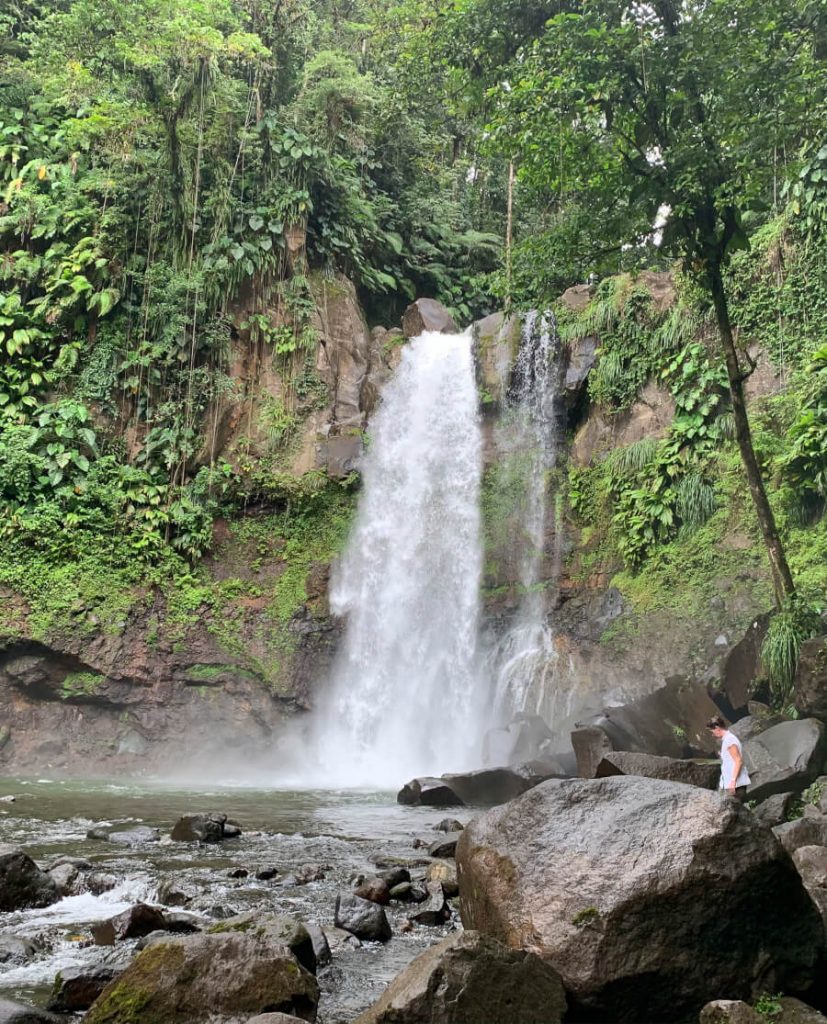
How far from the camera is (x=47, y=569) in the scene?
16812 millimetres

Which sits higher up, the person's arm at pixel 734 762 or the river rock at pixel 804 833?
the person's arm at pixel 734 762

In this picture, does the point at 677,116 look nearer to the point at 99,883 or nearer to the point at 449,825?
the point at 449,825

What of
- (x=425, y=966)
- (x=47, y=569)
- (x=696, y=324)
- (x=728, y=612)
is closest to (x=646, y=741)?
(x=728, y=612)

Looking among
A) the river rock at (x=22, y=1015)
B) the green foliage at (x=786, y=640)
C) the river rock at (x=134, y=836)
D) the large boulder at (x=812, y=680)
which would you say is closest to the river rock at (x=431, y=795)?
the river rock at (x=134, y=836)

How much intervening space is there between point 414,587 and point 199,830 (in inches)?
388

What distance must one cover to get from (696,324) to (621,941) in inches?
644

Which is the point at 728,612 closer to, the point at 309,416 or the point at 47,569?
the point at 309,416

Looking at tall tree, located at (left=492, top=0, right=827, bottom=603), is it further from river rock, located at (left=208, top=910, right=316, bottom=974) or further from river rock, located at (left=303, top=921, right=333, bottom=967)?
river rock, located at (left=208, top=910, right=316, bottom=974)

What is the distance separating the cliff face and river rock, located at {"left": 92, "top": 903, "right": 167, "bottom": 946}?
943cm

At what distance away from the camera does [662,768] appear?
8977mm

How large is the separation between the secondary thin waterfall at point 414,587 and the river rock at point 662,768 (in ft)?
21.5

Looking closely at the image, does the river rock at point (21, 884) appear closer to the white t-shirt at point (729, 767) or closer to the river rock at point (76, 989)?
the river rock at point (76, 989)

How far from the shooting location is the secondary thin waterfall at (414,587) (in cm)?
1655

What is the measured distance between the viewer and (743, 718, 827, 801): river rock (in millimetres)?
9047
